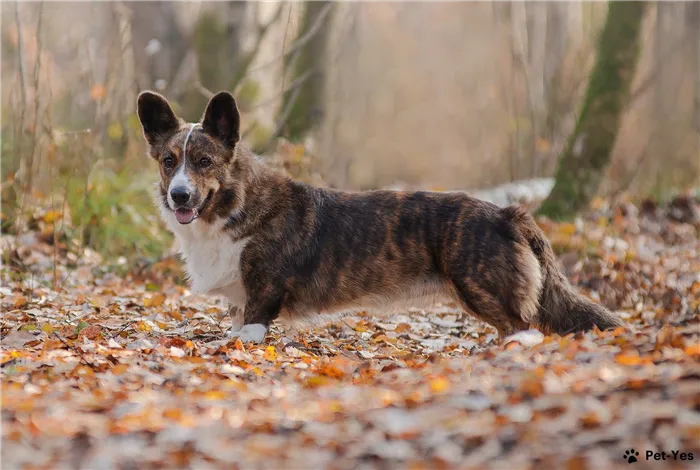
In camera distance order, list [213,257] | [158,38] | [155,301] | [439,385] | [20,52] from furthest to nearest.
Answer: [158,38] < [20,52] < [155,301] < [213,257] < [439,385]

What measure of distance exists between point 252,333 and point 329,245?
81cm

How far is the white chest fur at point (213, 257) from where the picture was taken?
5.39 metres

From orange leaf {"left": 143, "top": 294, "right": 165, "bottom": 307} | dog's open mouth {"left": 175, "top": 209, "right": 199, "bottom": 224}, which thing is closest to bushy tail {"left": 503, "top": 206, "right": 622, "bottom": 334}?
dog's open mouth {"left": 175, "top": 209, "right": 199, "bottom": 224}

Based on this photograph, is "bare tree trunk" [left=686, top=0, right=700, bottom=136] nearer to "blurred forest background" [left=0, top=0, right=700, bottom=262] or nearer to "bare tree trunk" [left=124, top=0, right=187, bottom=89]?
"blurred forest background" [left=0, top=0, right=700, bottom=262]

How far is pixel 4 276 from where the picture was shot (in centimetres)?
690

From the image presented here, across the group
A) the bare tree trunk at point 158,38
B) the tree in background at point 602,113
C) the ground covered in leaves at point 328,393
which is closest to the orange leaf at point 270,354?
the ground covered in leaves at point 328,393

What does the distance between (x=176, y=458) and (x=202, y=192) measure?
2.63 metres

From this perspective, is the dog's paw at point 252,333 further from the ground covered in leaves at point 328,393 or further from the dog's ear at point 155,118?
the dog's ear at point 155,118

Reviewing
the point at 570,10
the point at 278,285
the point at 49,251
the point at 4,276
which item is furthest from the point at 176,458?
the point at 570,10

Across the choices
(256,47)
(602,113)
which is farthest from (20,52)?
(602,113)

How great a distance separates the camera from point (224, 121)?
5559mm

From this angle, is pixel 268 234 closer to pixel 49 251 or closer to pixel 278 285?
pixel 278 285

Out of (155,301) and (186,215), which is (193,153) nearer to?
(186,215)

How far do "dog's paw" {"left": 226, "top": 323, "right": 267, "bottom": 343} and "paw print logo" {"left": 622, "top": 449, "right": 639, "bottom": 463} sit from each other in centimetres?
286
